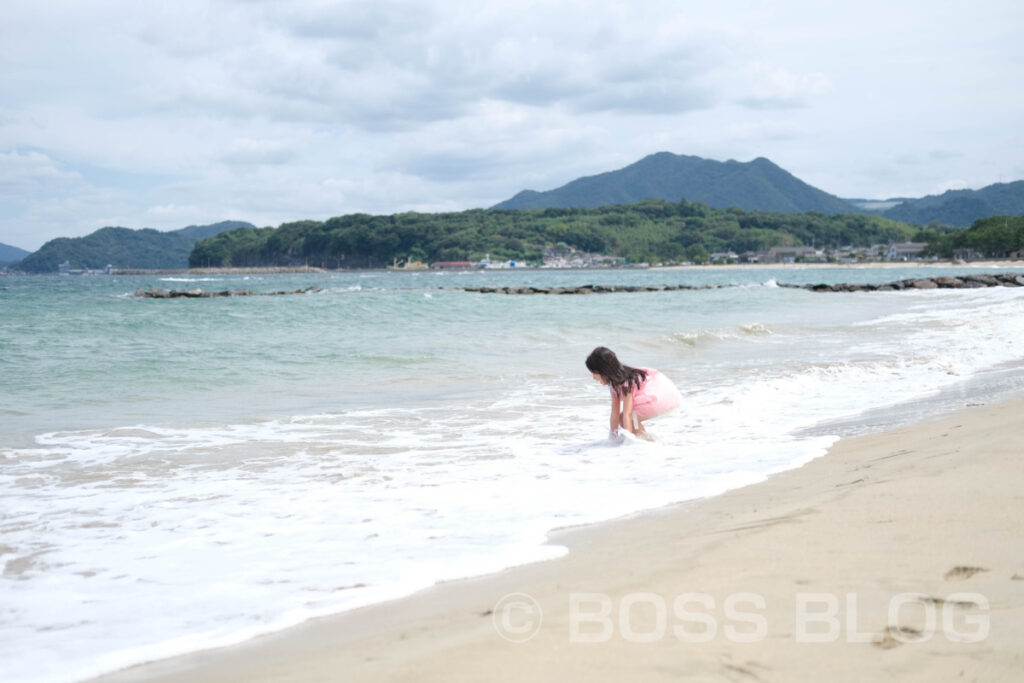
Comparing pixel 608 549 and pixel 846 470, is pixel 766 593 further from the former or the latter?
pixel 846 470

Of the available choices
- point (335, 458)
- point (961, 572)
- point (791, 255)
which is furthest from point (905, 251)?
point (961, 572)

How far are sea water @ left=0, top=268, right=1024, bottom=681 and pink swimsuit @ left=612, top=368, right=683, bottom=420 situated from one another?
0.30 meters

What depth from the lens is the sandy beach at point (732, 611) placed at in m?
2.32

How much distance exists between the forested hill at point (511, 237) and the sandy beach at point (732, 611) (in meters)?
163

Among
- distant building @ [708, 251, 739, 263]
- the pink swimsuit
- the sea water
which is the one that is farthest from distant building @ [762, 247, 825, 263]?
the pink swimsuit

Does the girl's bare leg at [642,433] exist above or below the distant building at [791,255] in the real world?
below

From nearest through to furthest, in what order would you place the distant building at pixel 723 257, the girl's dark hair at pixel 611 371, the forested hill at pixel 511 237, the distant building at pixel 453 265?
the girl's dark hair at pixel 611 371 < the distant building at pixel 453 265 < the forested hill at pixel 511 237 < the distant building at pixel 723 257

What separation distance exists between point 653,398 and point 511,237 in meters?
170

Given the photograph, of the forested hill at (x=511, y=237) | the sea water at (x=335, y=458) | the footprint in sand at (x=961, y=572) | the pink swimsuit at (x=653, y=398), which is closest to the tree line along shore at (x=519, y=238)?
the forested hill at (x=511, y=237)

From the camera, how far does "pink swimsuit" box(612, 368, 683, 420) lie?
290 inches

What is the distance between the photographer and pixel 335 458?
6.80 metres

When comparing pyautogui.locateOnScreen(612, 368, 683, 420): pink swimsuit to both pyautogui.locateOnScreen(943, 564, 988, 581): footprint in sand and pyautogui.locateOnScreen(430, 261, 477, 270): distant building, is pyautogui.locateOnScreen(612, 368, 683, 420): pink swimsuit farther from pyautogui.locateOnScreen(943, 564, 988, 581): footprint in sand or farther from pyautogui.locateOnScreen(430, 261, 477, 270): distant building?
pyautogui.locateOnScreen(430, 261, 477, 270): distant building

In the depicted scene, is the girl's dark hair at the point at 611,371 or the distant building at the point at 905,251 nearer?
the girl's dark hair at the point at 611,371

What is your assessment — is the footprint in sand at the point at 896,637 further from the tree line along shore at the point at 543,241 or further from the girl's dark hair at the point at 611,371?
the tree line along shore at the point at 543,241
